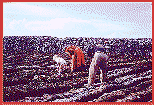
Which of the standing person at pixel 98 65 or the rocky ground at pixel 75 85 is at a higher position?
the standing person at pixel 98 65

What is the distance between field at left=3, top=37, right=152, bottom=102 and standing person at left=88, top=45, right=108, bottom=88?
95 mm

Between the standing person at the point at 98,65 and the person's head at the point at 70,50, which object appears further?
the person's head at the point at 70,50

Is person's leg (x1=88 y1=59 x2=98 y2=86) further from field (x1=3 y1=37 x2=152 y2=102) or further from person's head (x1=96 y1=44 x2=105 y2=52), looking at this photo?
person's head (x1=96 y1=44 x2=105 y2=52)

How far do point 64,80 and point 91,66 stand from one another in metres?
0.63

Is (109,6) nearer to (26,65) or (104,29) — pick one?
(104,29)

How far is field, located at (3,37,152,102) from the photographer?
4246mm

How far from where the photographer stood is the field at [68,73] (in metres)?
4.25

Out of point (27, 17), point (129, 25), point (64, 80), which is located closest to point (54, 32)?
point (27, 17)

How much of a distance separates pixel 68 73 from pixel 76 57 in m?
0.37

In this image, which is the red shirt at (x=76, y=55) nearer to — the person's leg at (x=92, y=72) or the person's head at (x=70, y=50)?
the person's head at (x=70, y=50)

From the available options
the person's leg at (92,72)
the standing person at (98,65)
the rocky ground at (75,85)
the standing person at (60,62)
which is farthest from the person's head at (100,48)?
the standing person at (60,62)

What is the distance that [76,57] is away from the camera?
436 centimetres

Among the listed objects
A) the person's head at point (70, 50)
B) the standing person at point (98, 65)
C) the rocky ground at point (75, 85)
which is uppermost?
the person's head at point (70, 50)

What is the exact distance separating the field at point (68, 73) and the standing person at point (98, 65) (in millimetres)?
95
